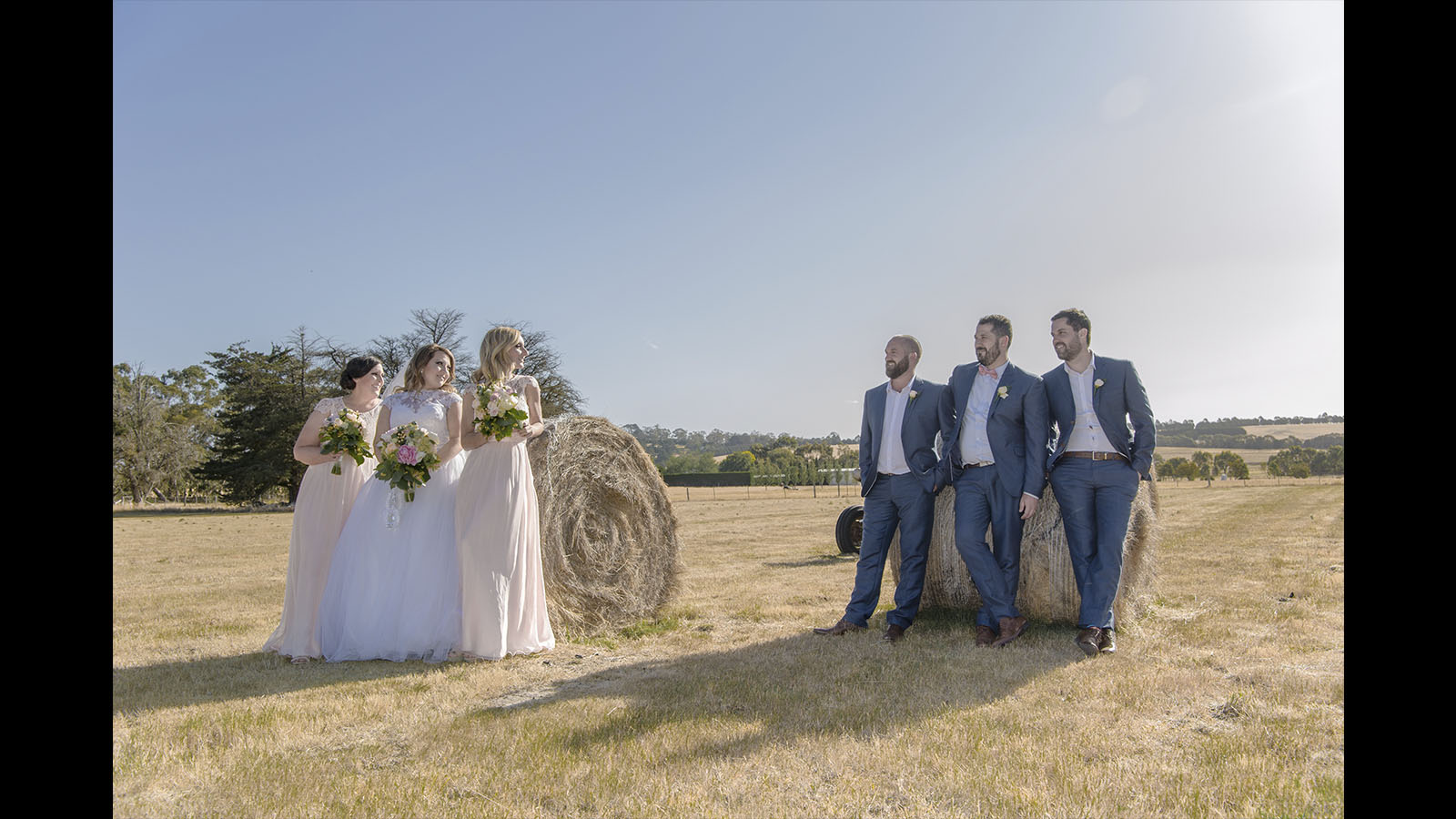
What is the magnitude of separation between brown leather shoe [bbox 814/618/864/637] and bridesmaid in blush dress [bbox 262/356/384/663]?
359 centimetres

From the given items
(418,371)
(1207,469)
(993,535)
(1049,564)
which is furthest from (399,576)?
(1207,469)

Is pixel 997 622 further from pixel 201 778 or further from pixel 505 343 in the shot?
pixel 201 778

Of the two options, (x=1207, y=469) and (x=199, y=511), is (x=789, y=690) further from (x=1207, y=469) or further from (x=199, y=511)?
(x=1207, y=469)

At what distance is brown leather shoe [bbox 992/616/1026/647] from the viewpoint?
19.2 feet

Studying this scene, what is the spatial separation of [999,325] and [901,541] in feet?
5.86

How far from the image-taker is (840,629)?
6.41m

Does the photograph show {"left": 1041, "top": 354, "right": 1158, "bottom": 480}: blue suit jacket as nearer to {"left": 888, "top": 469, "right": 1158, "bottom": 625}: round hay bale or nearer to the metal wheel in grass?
{"left": 888, "top": 469, "right": 1158, "bottom": 625}: round hay bale

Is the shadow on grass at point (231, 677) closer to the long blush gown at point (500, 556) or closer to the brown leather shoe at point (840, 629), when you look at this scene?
the long blush gown at point (500, 556)

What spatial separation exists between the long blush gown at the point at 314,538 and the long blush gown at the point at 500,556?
3.24 feet

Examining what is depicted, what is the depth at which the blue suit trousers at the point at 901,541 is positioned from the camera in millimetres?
6344

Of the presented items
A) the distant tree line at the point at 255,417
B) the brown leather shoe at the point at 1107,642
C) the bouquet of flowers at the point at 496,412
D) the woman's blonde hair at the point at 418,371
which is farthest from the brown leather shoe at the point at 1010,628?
the distant tree line at the point at 255,417

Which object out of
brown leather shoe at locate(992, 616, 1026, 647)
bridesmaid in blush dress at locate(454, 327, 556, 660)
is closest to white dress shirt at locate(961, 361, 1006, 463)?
brown leather shoe at locate(992, 616, 1026, 647)

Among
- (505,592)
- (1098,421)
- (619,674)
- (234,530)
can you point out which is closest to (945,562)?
(1098,421)

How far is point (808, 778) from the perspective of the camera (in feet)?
11.0
